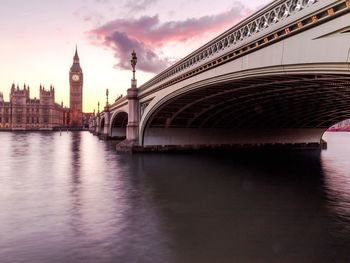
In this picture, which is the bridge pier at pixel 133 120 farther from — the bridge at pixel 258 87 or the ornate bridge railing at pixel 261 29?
the ornate bridge railing at pixel 261 29

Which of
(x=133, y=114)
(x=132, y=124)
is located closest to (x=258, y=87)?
(x=132, y=124)

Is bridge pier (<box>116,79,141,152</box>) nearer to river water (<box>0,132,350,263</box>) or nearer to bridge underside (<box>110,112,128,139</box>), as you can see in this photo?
river water (<box>0,132,350,263</box>)

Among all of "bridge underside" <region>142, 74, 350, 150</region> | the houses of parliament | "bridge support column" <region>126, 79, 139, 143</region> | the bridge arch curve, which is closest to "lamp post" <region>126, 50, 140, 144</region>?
"bridge support column" <region>126, 79, 139, 143</region>

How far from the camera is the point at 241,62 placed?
1578cm

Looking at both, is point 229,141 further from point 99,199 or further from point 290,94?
point 99,199

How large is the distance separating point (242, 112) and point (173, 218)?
981 inches

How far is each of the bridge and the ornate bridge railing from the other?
0.04 m

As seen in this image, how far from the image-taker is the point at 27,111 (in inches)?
6895

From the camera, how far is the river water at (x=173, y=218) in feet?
28.2

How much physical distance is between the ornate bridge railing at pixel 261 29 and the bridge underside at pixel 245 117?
2961 mm

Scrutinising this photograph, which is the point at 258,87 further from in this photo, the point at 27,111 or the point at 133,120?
the point at 27,111

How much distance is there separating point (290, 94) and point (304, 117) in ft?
47.5

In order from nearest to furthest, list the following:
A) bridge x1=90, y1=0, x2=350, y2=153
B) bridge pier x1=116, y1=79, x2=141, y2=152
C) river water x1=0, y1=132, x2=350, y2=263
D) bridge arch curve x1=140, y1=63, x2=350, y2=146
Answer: river water x1=0, y1=132, x2=350, y2=263 → bridge x1=90, y1=0, x2=350, y2=153 → bridge arch curve x1=140, y1=63, x2=350, y2=146 → bridge pier x1=116, y1=79, x2=141, y2=152

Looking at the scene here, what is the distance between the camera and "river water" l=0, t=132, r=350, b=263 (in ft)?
28.2
